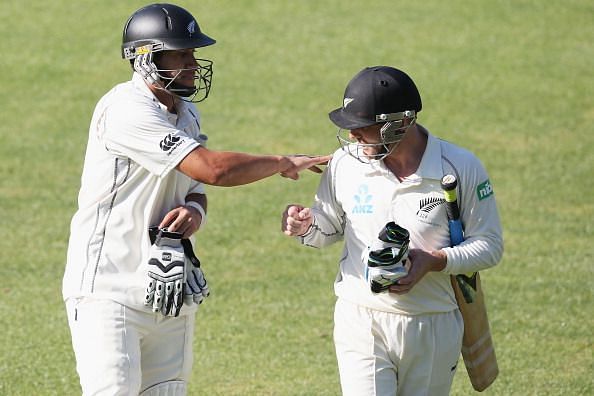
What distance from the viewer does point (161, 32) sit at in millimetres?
5531

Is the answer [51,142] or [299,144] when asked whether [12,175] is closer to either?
[51,142]

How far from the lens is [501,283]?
33.7ft

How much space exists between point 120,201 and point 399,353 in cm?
149

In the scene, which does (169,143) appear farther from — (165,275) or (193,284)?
(193,284)

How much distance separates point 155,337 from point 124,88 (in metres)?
1.22

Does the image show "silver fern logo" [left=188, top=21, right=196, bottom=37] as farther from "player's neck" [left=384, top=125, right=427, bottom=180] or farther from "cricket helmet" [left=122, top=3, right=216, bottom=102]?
"player's neck" [left=384, top=125, right=427, bottom=180]

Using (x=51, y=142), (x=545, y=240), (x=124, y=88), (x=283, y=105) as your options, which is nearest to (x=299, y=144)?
(x=283, y=105)

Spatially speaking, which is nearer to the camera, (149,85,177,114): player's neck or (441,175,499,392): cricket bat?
(441,175,499,392): cricket bat

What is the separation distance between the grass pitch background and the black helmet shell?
10.0 feet

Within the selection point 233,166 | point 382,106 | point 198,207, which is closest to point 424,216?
point 382,106

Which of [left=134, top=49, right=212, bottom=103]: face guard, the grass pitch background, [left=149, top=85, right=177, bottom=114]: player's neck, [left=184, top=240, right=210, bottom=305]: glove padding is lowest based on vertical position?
the grass pitch background

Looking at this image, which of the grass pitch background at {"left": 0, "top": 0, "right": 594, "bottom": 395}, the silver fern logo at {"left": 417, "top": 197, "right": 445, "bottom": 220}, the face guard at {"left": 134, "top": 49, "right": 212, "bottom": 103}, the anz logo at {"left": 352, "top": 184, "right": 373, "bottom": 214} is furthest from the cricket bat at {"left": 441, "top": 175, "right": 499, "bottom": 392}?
the grass pitch background at {"left": 0, "top": 0, "right": 594, "bottom": 395}

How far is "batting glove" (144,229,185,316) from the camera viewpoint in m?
5.40

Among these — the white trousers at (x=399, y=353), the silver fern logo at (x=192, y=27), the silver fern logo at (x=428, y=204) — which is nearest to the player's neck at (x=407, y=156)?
the silver fern logo at (x=428, y=204)
